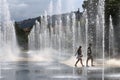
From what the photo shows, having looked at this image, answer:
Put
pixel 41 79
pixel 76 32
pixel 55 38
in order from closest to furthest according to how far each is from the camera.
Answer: pixel 41 79 → pixel 76 32 → pixel 55 38

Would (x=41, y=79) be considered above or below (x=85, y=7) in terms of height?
below

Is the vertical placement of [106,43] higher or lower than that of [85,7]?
lower

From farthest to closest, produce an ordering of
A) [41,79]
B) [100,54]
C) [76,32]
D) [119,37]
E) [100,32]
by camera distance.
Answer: [76,32] → [100,32] → [119,37] → [100,54] → [41,79]

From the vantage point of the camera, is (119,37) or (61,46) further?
(61,46)

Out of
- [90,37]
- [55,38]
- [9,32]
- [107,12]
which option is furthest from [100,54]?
[9,32]

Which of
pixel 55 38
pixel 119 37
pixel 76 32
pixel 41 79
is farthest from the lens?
pixel 55 38

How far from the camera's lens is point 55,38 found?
6619 cm

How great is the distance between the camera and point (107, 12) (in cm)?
5016

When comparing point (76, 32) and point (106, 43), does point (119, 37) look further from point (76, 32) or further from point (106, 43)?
point (76, 32)

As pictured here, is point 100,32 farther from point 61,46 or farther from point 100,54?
point 61,46

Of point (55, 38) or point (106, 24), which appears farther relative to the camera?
point (55, 38)

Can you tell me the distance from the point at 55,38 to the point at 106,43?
18.2m

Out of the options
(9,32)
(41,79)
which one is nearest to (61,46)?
(9,32)

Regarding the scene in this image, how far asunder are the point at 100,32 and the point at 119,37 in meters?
5.56
